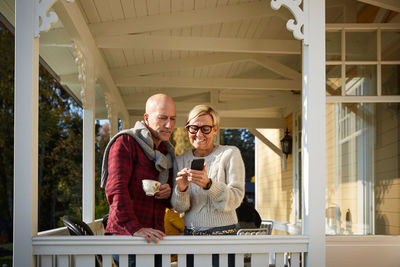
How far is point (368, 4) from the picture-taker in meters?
4.81

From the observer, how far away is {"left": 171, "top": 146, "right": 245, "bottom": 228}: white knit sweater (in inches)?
107

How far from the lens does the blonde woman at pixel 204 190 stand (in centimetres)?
271

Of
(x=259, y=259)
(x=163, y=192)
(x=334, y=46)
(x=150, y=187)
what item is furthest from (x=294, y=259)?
(x=334, y=46)

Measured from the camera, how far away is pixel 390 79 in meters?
4.50

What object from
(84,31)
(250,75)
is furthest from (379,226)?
(250,75)

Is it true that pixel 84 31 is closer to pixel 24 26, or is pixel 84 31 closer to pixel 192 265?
pixel 24 26

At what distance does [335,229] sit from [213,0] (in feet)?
8.08

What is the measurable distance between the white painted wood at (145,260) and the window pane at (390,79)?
267cm

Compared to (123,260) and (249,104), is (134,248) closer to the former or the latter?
(123,260)

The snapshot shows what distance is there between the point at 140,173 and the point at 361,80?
2.63m

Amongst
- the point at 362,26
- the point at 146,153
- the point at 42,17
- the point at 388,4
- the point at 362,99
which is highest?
the point at 388,4

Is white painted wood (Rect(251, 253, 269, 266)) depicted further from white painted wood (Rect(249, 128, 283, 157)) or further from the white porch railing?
white painted wood (Rect(249, 128, 283, 157))

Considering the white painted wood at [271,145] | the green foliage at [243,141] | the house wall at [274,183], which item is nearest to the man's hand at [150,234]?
the house wall at [274,183]

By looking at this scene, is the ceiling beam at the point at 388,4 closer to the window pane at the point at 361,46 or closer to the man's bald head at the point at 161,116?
the window pane at the point at 361,46
